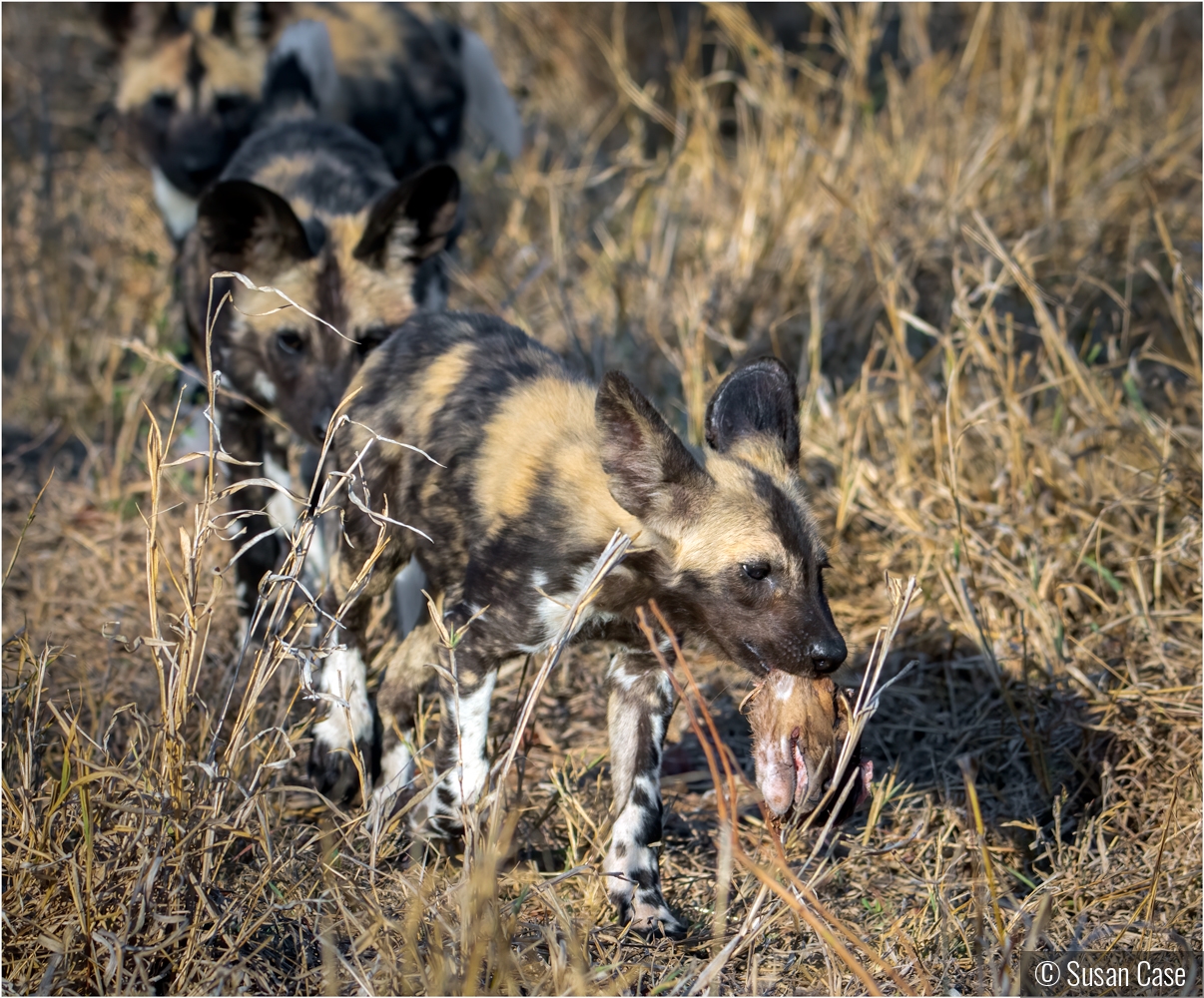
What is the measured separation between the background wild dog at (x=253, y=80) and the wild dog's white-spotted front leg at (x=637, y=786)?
3043mm

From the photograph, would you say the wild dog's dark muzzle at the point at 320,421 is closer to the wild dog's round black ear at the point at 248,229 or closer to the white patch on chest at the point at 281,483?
the white patch on chest at the point at 281,483

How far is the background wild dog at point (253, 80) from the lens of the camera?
5.18 metres

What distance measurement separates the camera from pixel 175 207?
5109mm

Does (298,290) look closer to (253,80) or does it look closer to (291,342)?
(291,342)

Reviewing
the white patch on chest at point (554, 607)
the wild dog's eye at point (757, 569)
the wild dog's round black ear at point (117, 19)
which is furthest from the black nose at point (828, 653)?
the wild dog's round black ear at point (117, 19)

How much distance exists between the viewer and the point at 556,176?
226 inches

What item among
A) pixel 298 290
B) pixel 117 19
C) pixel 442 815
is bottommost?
pixel 442 815

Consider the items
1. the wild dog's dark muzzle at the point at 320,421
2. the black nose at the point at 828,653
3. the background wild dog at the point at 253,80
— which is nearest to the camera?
the black nose at the point at 828,653

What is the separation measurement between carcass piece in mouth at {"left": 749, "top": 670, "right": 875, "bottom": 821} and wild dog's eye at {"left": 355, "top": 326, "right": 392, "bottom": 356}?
71.6 inches

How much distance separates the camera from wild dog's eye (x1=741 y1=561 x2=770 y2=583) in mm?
2479

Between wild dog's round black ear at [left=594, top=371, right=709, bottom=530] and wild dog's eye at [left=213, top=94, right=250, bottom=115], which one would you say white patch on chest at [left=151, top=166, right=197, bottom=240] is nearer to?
wild dog's eye at [left=213, top=94, right=250, bottom=115]

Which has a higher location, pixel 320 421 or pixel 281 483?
pixel 320 421

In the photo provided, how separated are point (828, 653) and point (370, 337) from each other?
1.96 metres

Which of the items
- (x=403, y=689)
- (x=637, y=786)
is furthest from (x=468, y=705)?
(x=403, y=689)
